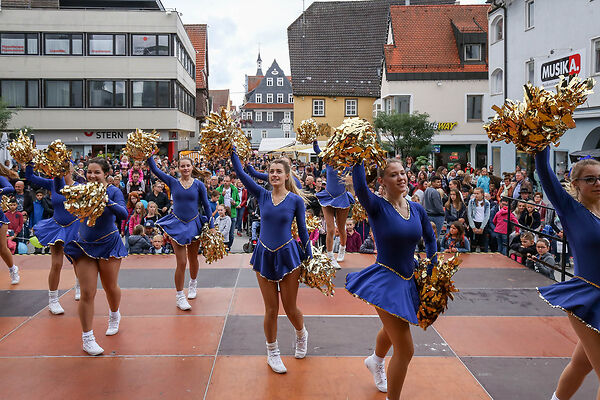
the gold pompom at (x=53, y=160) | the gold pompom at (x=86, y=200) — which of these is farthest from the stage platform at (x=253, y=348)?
the gold pompom at (x=53, y=160)

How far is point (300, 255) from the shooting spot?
17.0ft

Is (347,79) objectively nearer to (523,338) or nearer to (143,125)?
(143,125)

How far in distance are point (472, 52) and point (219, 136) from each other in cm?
3210

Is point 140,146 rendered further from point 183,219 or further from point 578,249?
point 578,249

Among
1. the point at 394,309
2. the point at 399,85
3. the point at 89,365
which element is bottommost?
the point at 89,365

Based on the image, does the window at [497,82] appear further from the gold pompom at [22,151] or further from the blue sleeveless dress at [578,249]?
the blue sleeveless dress at [578,249]

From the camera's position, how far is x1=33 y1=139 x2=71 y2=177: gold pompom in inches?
238

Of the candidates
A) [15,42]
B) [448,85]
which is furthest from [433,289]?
[15,42]

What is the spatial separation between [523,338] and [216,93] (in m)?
107

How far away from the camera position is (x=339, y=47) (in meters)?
42.8

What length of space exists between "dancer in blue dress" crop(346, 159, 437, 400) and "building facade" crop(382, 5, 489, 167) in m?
29.8

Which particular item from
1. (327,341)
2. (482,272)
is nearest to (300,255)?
(327,341)

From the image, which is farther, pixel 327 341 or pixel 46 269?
pixel 46 269

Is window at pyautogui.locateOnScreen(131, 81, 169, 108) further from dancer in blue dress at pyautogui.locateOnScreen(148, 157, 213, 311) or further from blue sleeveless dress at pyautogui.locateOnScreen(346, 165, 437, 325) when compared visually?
blue sleeveless dress at pyautogui.locateOnScreen(346, 165, 437, 325)
